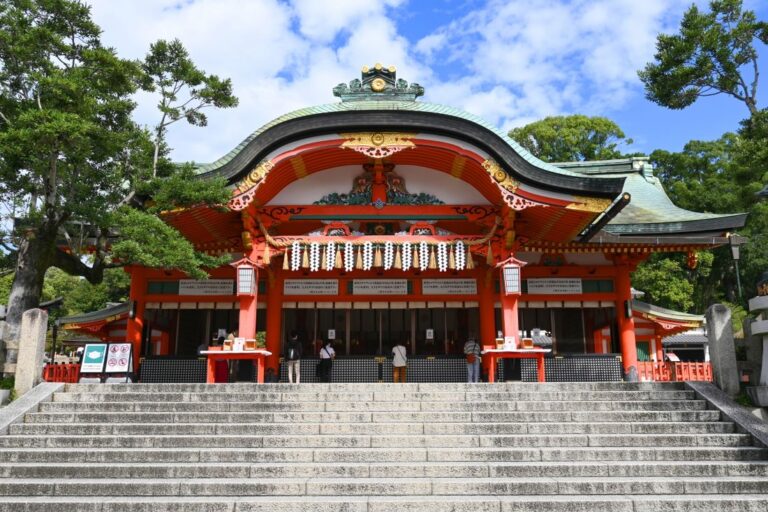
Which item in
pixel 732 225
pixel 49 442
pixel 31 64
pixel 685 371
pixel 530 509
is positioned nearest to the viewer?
pixel 530 509

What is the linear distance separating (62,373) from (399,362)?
7.39 m

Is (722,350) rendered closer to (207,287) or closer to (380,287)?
(380,287)

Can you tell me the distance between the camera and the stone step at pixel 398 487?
669 centimetres

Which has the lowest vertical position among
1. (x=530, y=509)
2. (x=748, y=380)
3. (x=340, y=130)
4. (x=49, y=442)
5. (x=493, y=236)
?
(x=530, y=509)

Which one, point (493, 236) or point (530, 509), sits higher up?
point (493, 236)

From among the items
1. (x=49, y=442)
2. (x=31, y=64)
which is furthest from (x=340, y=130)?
(x=49, y=442)

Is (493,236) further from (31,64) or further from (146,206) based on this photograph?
(31,64)

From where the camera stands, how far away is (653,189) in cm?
1795

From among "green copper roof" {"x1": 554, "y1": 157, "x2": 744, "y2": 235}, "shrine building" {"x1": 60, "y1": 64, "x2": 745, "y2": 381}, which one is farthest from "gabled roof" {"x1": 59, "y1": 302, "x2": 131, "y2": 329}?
"green copper roof" {"x1": 554, "y1": 157, "x2": 744, "y2": 235}

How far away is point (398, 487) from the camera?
671cm

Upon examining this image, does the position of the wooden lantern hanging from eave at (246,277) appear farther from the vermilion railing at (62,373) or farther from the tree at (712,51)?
the tree at (712,51)

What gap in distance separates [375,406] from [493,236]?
6.39 meters

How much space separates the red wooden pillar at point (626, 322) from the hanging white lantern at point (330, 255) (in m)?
7.50

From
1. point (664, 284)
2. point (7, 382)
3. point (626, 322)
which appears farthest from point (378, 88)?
point (664, 284)
